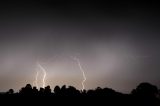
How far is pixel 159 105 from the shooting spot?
48406 millimetres

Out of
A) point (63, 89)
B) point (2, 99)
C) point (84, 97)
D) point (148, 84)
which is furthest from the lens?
point (148, 84)

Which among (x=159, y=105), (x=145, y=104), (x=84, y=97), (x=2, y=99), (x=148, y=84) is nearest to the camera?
(x=2, y=99)

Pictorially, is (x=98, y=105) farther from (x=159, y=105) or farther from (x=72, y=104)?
(x=159, y=105)

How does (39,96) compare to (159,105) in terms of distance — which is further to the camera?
(159,105)

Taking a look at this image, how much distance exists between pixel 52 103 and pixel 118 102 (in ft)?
34.7

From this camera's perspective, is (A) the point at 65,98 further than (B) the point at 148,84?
No

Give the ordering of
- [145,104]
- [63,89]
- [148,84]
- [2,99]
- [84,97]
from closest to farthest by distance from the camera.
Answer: [2,99] < [84,97] < [145,104] < [63,89] < [148,84]

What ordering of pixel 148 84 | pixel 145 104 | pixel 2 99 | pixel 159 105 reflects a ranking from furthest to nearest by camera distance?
pixel 148 84 < pixel 159 105 < pixel 145 104 < pixel 2 99

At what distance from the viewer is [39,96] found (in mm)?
38719

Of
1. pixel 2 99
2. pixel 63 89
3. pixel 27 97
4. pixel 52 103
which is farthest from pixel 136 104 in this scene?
pixel 63 89

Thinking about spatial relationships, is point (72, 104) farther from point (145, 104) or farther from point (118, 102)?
point (145, 104)

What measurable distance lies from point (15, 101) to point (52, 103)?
213 inches

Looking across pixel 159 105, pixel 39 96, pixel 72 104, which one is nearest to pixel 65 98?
pixel 72 104

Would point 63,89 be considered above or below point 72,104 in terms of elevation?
above
